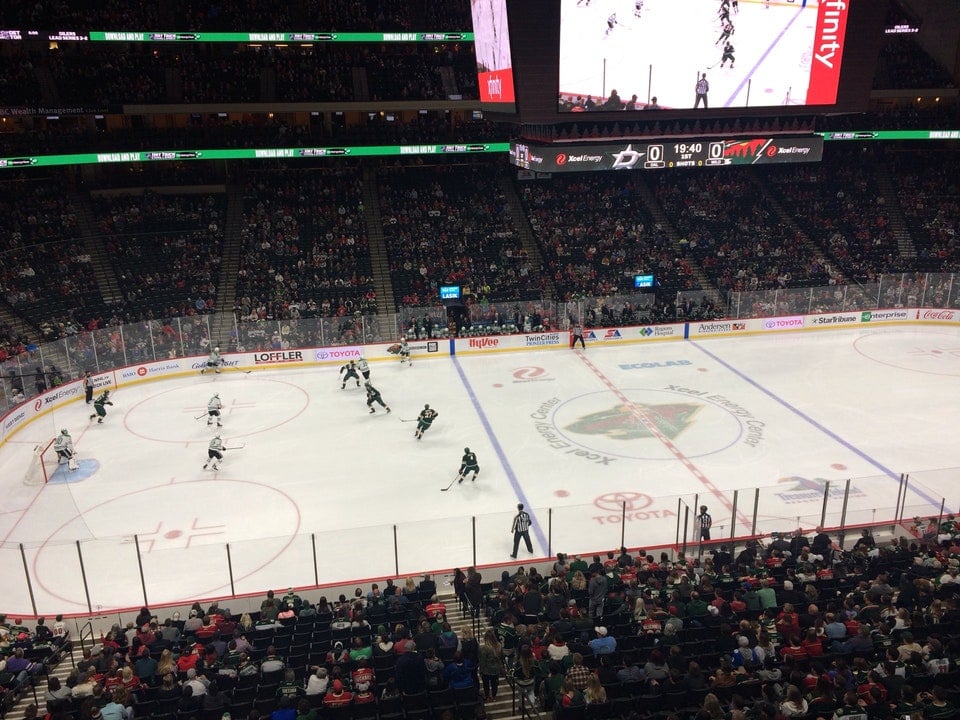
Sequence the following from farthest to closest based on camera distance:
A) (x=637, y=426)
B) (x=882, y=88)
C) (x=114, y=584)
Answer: (x=882, y=88) → (x=637, y=426) → (x=114, y=584)

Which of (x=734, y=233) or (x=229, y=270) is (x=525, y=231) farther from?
(x=229, y=270)

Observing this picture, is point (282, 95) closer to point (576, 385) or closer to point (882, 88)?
point (576, 385)

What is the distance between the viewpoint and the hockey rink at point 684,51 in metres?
18.8

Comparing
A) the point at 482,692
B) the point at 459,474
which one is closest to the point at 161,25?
the point at 459,474

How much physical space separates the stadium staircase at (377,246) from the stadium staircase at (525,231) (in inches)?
253

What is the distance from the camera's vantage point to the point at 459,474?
18.5 metres

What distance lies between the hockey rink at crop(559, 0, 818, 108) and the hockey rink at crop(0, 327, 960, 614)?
900cm

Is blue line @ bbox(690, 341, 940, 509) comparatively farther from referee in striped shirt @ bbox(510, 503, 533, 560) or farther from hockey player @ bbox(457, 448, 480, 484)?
hockey player @ bbox(457, 448, 480, 484)

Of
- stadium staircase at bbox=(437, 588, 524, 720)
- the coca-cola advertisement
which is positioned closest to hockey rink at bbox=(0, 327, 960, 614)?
stadium staircase at bbox=(437, 588, 524, 720)

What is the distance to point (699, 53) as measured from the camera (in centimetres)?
1962

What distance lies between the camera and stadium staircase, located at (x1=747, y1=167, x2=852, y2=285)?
116ft

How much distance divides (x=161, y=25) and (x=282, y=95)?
6168 millimetres

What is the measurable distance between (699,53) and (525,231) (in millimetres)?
17776

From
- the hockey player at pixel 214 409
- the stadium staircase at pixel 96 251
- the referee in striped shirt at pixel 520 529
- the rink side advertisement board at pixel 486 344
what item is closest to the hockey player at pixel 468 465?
the referee in striped shirt at pixel 520 529
